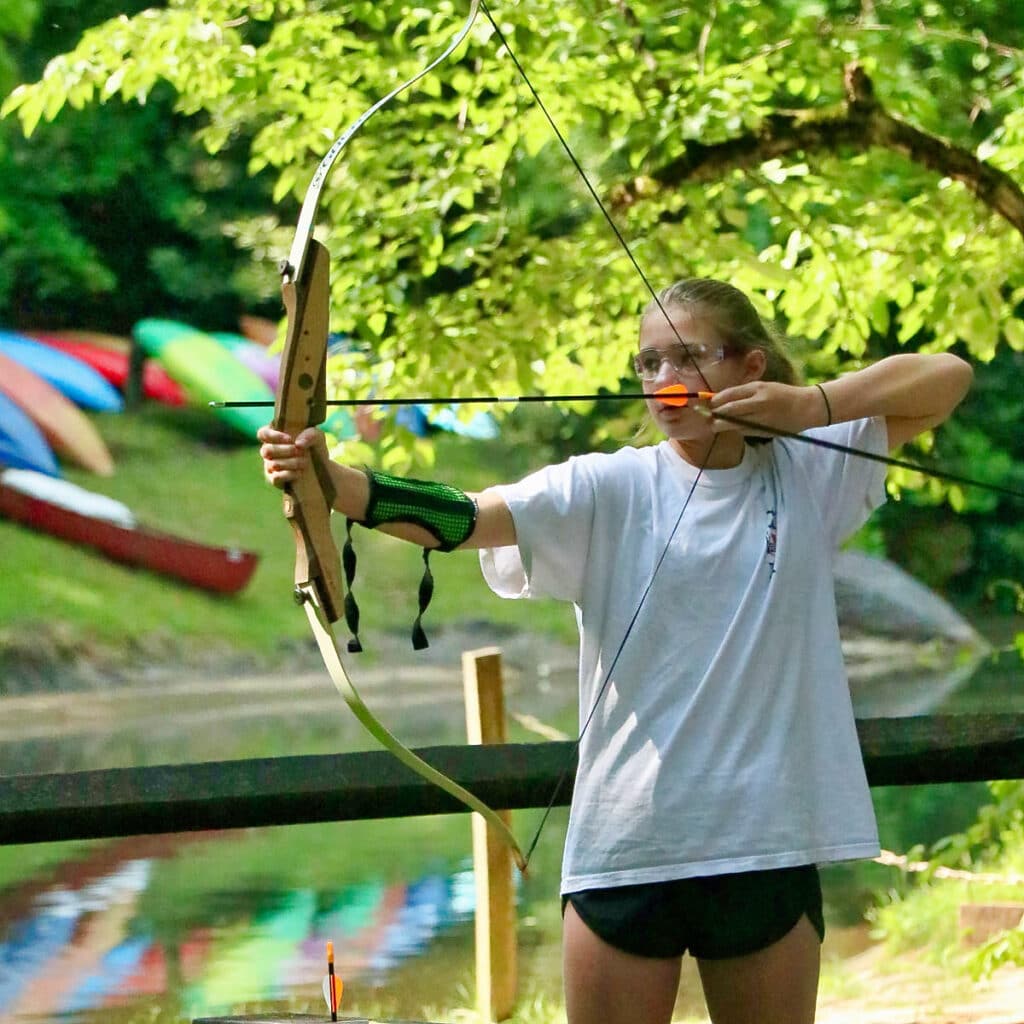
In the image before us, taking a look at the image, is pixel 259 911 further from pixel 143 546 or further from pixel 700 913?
pixel 143 546

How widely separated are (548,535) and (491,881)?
1771mm

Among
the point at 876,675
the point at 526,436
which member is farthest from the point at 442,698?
the point at 876,675

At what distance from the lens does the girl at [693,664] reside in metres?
1.32

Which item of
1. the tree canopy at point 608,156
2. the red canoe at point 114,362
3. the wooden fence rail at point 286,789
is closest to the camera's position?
the wooden fence rail at point 286,789

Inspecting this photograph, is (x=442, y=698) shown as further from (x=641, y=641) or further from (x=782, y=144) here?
(x=641, y=641)

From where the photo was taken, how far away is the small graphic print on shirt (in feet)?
4.50

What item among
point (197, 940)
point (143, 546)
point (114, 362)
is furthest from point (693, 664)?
point (114, 362)

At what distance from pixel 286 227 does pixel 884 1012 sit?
12.1 meters

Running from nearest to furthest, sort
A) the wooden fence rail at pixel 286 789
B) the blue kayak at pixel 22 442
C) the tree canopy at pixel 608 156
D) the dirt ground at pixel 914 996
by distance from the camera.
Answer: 1. the wooden fence rail at pixel 286 789
2. the tree canopy at pixel 608 156
3. the dirt ground at pixel 914 996
4. the blue kayak at pixel 22 442

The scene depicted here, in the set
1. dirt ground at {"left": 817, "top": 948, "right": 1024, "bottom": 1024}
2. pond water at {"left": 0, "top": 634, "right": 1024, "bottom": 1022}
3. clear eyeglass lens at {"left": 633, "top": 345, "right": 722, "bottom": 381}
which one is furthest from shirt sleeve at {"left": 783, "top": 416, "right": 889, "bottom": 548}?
pond water at {"left": 0, "top": 634, "right": 1024, "bottom": 1022}

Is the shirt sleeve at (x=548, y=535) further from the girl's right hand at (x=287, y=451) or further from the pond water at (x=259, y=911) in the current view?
the pond water at (x=259, y=911)

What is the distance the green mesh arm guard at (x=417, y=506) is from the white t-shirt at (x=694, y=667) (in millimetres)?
56

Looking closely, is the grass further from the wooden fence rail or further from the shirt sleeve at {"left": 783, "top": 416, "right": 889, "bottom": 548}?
the shirt sleeve at {"left": 783, "top": 416, "right": 889, "bottom": 548}

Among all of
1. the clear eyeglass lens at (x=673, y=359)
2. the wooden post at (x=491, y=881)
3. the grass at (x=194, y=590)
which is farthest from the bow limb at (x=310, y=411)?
the grass at (x=194, y=590)
